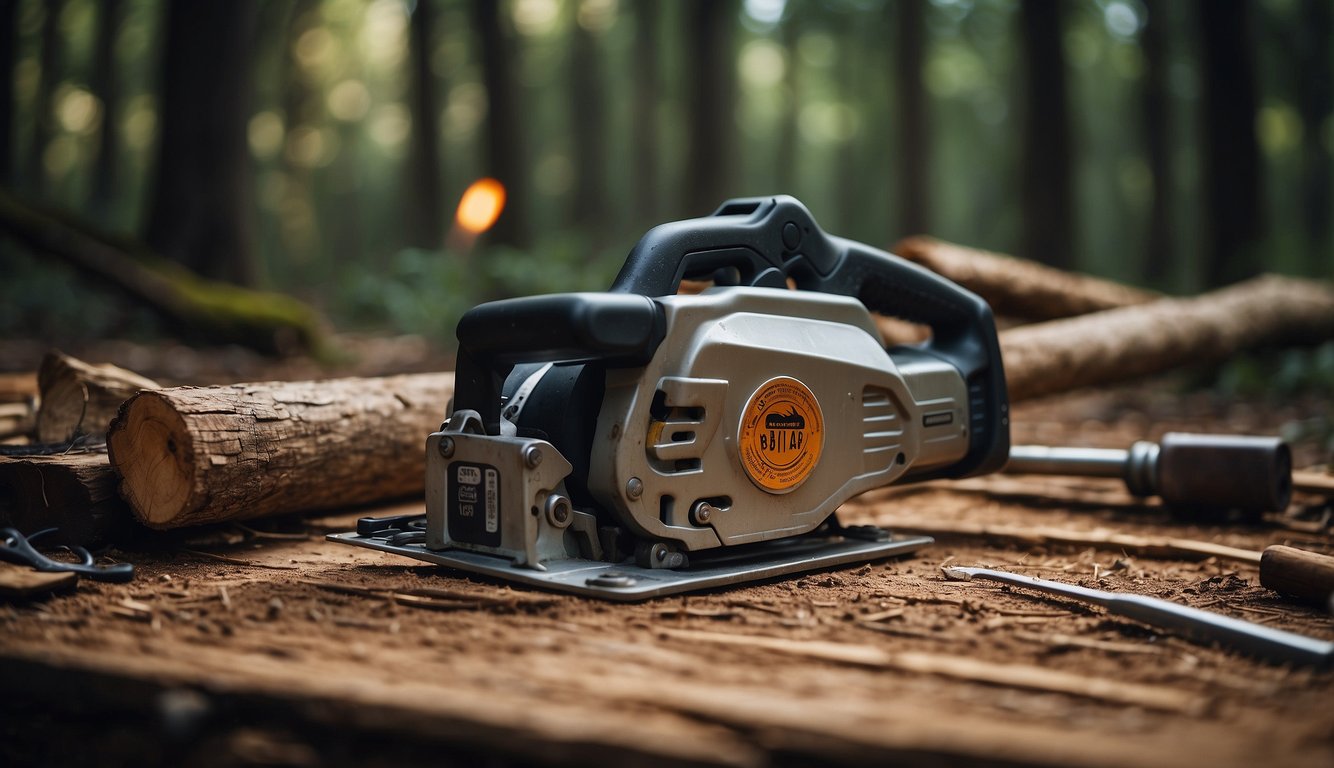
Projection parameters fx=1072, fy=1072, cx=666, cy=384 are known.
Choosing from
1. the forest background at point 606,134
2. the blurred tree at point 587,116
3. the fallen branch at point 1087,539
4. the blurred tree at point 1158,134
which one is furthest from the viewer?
the blurred tree at point 587,116

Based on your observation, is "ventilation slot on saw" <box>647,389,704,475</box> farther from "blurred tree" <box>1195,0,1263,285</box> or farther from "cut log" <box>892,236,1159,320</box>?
"blurred tree" <box>1195,0,1263,285</box>

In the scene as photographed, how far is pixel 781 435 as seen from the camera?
312cm

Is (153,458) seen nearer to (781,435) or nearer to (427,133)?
(781,435)

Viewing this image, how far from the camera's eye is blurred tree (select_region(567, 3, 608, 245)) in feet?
91.0

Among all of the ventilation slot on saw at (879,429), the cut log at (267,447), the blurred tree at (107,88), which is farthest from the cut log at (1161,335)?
the blurred tree at (107,88)

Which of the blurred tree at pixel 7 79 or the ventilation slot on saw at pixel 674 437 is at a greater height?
the blurred tree at pixel 7 79

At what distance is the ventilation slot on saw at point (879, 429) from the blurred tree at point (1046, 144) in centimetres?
879

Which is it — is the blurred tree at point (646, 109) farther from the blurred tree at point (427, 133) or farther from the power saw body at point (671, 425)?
the power saw body at point (671, 425)

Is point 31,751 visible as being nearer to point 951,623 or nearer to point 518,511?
point 518,511

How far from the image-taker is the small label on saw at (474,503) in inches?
114

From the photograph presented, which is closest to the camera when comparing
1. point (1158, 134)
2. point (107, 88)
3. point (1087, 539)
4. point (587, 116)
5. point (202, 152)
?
point (1087, 539)

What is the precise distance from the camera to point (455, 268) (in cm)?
1305

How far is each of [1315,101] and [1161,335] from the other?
2294 cm

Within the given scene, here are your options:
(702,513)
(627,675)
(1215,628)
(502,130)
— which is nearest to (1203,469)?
(1215,628)
